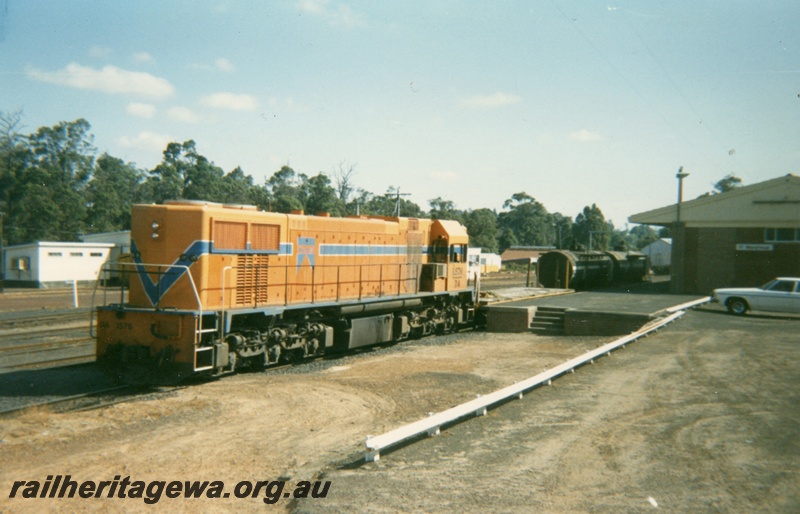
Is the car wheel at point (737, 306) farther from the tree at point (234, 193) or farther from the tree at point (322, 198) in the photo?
the tree at point (234, 193)

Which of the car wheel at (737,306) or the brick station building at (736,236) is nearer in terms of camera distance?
the car wheel at (737,306)

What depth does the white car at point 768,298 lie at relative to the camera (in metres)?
22.2

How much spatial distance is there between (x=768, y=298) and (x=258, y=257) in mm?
19139

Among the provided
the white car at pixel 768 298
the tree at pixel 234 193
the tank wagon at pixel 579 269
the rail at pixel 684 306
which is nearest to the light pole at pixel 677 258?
the tank wagon at pixel 579 269

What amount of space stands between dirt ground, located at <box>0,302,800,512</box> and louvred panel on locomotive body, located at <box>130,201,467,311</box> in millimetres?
1767

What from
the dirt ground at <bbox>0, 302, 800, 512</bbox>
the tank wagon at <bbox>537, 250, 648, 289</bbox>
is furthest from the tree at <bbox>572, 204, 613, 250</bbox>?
the dirt ground at <bbox>0, 302, 800, 512</bbox>

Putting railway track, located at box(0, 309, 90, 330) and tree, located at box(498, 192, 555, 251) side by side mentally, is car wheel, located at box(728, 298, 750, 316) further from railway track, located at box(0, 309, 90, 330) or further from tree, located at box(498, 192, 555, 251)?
tree, located at box(498, 192, 555, 251)

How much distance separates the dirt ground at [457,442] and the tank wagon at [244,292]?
77 cm

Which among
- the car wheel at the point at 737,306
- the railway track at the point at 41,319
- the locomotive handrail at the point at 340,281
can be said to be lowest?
the railway track at the point at 41,319

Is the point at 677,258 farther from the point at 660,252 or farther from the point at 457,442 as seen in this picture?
the point at 660,252

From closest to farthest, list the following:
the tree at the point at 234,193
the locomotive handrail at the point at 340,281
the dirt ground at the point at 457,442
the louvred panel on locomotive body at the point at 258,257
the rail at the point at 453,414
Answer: the dirt ground at the point at 457,442
the rail at the point at 453,414
the louvred panel on locomotive body at the point at 258,257
the locomotive handrail at the point at 340,281
the tree at the point at 234,193

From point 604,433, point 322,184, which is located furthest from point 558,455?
point 322,184

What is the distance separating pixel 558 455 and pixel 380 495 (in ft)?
7.65

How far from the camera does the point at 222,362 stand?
442 inches
